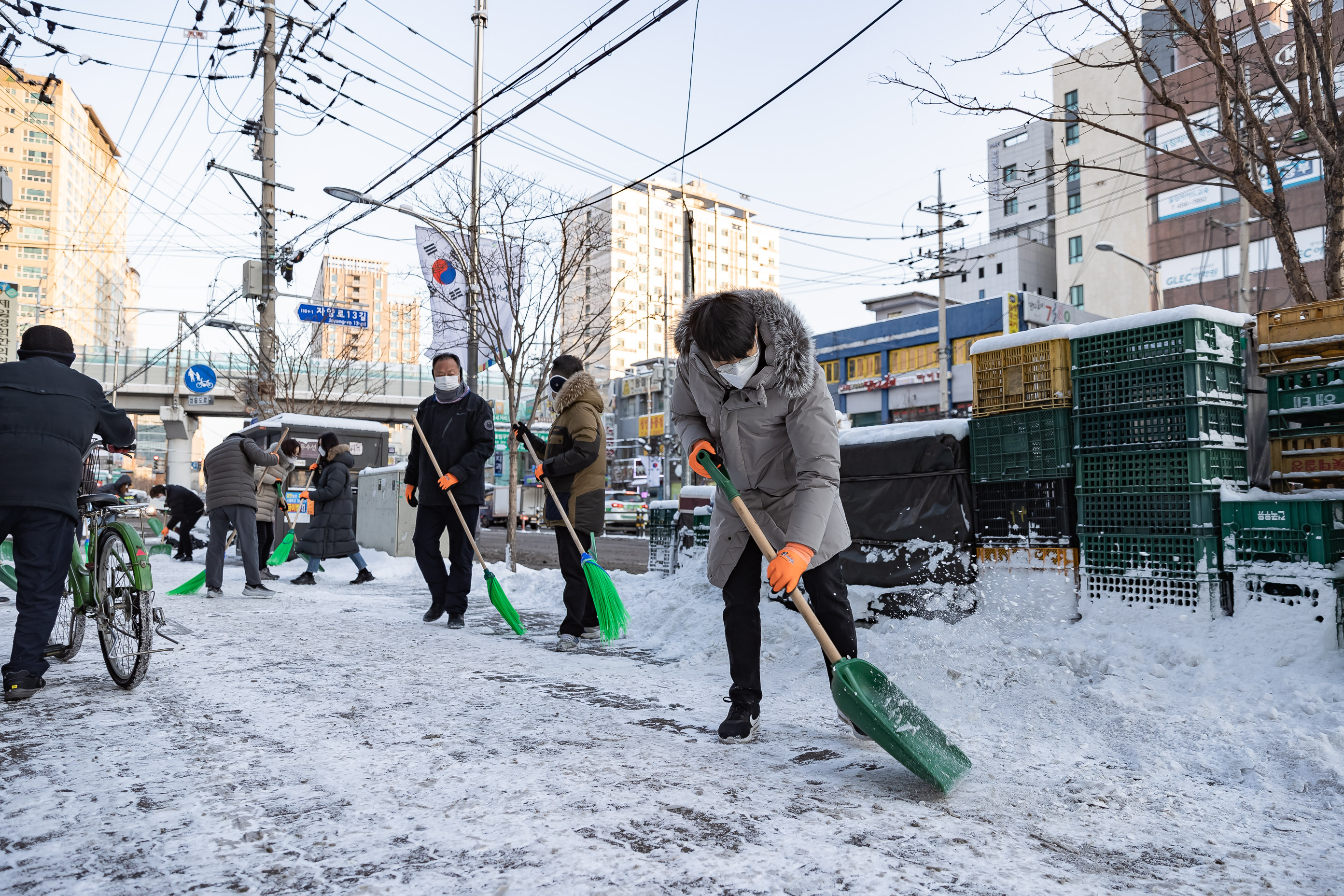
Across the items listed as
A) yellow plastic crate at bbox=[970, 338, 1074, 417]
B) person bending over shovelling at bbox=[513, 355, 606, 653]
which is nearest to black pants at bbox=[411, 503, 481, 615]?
person bending over shovelling at bbox=[513, 355, 606, 653]

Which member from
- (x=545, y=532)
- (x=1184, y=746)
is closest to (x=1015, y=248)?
(x=545, y=532)

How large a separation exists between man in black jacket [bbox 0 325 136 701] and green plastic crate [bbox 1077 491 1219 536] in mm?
5070

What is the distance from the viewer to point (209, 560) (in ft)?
28.8

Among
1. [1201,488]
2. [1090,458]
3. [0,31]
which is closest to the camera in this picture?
[1201,488]

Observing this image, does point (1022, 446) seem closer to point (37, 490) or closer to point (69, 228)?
point (37, 490)

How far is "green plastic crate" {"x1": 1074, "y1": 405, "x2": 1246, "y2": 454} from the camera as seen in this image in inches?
167

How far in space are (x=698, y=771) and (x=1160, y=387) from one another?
311cm

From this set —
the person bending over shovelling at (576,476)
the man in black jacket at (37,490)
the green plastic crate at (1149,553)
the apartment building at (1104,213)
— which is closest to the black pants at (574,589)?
the person bending over shovelling at (576,476)

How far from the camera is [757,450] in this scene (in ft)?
11.6

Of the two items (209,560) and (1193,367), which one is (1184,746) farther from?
(209,560)

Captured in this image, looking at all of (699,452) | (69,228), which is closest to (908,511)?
(699,452)

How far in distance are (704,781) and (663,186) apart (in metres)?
98.6

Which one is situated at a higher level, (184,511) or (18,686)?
(184,511)

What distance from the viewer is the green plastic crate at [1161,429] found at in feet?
13.9
